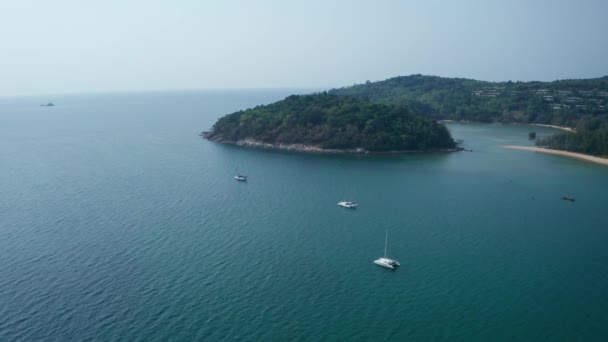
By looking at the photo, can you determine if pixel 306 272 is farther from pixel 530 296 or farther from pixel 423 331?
pixel 530 296

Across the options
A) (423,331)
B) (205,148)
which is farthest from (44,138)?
(423,331)

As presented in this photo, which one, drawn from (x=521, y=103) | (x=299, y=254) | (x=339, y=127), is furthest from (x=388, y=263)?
(x=521, y=103)

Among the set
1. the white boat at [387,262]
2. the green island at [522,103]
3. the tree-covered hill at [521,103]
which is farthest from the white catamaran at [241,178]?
the tree-covered hill at [521,103]

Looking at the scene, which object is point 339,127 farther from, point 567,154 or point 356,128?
point 567,154

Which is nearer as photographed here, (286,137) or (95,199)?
(95,199)

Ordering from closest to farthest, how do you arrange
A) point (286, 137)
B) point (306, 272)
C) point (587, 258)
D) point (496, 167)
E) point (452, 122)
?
point (306, 272)
point (587, 258)
point (496, 167)
point (286, 137)
point (452, 122)

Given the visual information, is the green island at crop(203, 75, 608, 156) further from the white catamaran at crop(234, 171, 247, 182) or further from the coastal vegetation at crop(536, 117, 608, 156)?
the white catamaran at crop(234, 171, 247, 182)

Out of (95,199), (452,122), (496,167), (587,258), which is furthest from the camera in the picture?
(452,122)
